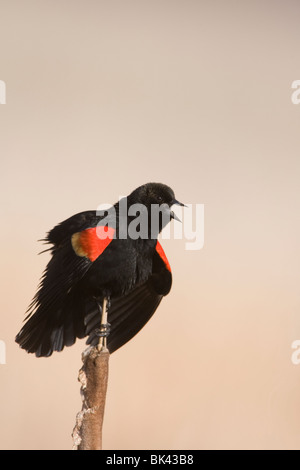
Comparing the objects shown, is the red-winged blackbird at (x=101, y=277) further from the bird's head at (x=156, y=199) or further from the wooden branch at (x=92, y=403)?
the wooden branch at (x=92, y=403)

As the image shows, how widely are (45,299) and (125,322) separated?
41cm

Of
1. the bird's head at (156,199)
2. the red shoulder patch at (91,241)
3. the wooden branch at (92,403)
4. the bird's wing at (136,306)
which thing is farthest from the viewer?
the bird's wing at (136,306)

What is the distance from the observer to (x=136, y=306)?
1937 mm

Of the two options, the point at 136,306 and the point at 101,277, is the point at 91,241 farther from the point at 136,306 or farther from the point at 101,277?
the point at 136,306

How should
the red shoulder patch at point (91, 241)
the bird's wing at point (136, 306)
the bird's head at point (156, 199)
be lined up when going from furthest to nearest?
1. the bird's wing at point (136, 306)
2. the bird's head at point (156, 199)
3. the red shoulder patch at point (91, 241)

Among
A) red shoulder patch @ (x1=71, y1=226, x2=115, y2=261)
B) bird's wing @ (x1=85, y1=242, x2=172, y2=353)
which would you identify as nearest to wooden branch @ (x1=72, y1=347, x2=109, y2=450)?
red shoulder patch @ (x1=71, y1=226, x2=115, y2=261)

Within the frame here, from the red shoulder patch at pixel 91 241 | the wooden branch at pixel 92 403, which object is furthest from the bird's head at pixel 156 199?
the wooden branch at pixel 92 403

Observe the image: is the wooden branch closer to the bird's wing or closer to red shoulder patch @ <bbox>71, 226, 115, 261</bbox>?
red shoulder patch @ <bbox>71, 226, 115, 261</bbox>

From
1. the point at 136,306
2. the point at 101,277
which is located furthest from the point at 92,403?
the point at 136,306

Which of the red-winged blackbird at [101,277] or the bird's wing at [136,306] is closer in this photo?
the red-winged blackbird at [101,277]

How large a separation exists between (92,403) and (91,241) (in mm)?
430

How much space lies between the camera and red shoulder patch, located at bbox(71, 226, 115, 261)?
158 cm

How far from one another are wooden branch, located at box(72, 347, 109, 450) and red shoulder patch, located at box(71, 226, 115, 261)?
27 cm

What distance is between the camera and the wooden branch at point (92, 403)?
141cm
